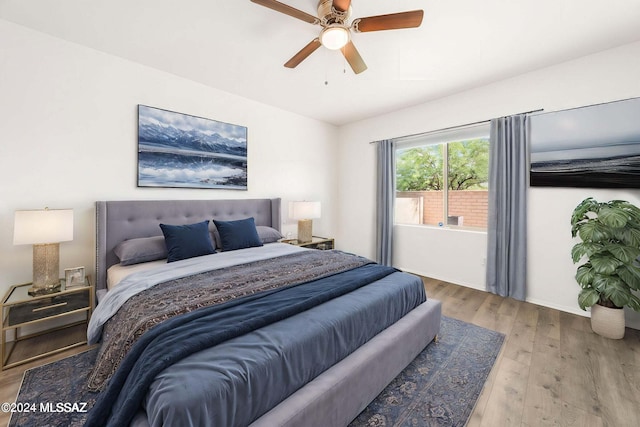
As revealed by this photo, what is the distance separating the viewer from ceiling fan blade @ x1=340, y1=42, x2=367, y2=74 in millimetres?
2020

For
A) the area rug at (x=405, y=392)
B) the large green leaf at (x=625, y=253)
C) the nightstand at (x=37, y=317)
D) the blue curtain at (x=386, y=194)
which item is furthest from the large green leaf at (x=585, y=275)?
the nightstand at (x=37, y=317)

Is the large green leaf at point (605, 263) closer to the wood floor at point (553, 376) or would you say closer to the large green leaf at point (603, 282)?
the large green leaf at point (603, 282)

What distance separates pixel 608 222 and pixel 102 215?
441 cm

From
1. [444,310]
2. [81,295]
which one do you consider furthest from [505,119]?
[81,295]

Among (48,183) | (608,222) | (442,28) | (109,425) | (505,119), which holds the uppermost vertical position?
(442,28)

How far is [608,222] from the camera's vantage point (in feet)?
7.18

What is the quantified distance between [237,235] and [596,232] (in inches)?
133

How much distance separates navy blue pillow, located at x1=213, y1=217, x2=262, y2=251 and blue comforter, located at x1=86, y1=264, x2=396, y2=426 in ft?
4.52

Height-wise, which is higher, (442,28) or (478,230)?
(442,28)

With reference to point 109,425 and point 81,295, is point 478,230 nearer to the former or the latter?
point 109,425

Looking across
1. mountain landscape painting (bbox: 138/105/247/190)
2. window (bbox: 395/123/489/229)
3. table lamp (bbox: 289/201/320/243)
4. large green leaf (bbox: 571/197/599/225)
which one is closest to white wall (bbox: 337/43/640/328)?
window (bbox: 395/123/489/229)

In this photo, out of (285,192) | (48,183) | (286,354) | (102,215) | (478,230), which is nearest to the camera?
(286,354)

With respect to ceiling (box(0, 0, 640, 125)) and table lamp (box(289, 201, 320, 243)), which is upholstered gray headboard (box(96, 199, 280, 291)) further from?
ceiling (box(0, 0, 640, 125))

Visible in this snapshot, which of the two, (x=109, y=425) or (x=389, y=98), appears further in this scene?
(x=389, y=98)
